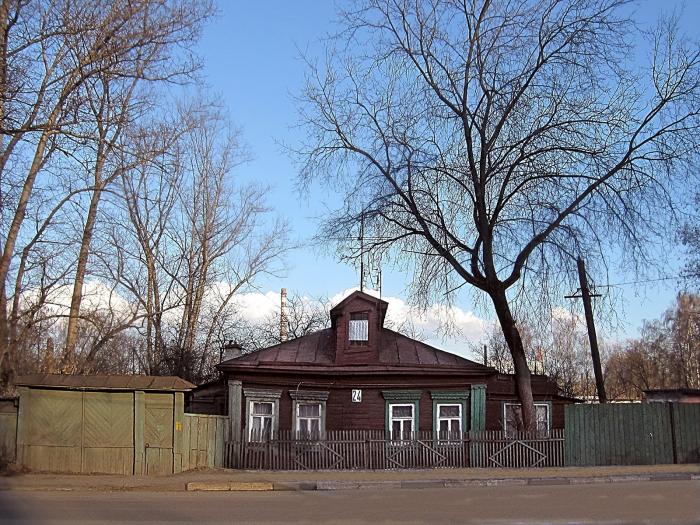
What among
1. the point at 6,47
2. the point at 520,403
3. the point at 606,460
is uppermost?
the point at 6,47

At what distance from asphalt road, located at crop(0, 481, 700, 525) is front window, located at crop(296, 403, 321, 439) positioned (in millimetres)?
8239

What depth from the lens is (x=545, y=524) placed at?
36.6ft

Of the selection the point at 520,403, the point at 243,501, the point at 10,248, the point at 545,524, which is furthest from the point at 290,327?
the point at 545,524

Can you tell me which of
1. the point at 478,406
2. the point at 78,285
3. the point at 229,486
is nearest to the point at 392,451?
the point at 478,406

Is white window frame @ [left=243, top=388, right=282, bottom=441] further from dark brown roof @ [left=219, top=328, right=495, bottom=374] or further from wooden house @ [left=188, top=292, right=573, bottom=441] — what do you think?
dark brown roof @ [left=219, top=328, right=495, bottom=374]

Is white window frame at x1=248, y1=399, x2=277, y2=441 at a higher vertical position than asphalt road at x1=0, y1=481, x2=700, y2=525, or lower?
higher

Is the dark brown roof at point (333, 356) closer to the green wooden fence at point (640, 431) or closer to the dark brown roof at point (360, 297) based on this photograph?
the dark brown roof at point (360, 297)

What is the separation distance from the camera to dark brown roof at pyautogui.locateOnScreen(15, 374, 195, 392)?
63.8 feet

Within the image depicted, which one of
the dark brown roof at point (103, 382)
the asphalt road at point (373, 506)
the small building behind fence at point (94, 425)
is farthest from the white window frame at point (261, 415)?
the asphalt road at point (373, 506)

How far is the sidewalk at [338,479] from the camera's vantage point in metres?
17.5

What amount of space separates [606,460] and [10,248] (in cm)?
1954

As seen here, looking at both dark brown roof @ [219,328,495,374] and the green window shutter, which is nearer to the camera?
dark brown roof @ [219,328,495,374]

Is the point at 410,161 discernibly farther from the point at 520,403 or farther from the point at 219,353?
the point at 219,353

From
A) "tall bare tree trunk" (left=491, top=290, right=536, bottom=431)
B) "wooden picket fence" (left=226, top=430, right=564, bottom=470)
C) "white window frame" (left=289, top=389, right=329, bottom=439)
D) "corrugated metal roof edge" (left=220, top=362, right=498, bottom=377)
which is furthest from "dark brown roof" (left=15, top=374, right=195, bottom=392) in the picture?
"tall bare tree trunk" (left=491, top=290, right=536, bottom=431)
